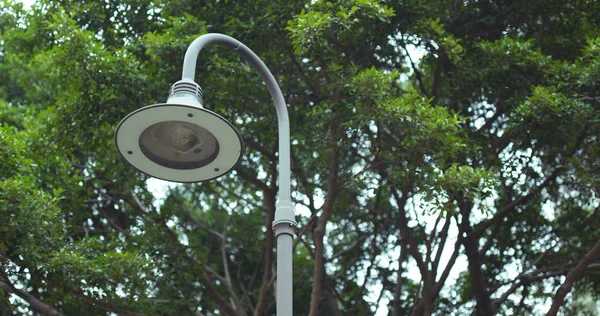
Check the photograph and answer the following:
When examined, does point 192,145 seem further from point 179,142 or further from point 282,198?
point 282,198

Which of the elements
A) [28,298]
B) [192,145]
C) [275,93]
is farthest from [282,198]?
[28,298]

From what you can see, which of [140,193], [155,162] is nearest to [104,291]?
[140,193]

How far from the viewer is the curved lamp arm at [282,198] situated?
192 inches

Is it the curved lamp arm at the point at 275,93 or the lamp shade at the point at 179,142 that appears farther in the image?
the curved lamp arm at the point at 275,93

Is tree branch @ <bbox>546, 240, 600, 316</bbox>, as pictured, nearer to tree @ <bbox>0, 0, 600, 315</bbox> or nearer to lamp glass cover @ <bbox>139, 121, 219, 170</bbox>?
tree @ <bbox>0, 0, 600, 315</bbox>

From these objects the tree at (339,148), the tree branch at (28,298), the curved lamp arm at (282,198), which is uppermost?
the tree at (339,148)

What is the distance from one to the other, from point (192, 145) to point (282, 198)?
2.41 ft

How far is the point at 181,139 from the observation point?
5.35 metres

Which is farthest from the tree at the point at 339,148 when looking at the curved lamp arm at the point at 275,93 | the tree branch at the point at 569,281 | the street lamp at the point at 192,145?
the street lamp at the point at 192,145

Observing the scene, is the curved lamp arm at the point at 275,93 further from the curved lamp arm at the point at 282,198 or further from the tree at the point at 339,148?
the tree at the point at 339,148

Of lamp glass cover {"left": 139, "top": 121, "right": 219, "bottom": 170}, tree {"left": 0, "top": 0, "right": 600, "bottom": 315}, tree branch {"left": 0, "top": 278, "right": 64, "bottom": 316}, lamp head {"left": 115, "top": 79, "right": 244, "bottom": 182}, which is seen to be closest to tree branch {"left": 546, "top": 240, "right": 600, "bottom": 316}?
tree {"left": 0, "top": 0, "right": 600, "bottom": 315}

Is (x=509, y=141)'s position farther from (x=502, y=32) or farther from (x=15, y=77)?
(x=15, y=77)

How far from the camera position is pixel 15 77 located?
1430 centimetres

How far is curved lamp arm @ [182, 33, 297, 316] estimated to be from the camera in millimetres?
4875
